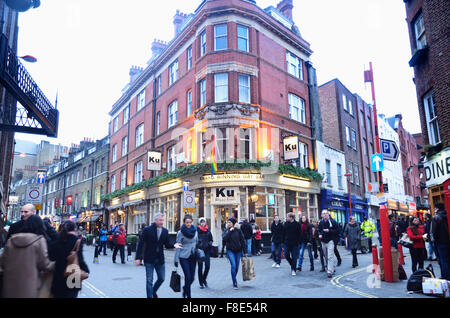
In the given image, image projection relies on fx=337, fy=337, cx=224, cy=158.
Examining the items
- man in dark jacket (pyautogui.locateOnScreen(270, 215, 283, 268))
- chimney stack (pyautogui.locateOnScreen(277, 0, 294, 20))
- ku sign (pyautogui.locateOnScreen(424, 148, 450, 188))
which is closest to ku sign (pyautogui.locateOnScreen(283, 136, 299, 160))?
man in dark jacket (pyautogui.locateOnScreen(270, 215, 283, 268))

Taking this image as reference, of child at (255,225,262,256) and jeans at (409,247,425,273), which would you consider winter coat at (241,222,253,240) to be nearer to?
child at (255,225,262,256)

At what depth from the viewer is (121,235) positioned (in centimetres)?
1541

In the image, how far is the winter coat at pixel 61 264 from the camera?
16.4 ft

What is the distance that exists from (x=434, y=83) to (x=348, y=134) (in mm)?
19436

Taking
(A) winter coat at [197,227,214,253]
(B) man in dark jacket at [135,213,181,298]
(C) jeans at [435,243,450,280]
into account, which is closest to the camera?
(B) man in dark jacket at [135,213,181,298]

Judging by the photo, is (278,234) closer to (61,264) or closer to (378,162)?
(378,162)

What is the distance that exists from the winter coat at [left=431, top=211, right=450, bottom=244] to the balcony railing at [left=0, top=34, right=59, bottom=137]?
480 inches

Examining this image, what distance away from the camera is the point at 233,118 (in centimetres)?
2045

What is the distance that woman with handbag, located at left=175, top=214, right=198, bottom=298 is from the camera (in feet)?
23.9

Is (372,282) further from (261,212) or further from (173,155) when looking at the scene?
(173,155)

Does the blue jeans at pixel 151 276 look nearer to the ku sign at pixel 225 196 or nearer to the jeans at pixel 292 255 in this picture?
the jeans at pixel 292 255

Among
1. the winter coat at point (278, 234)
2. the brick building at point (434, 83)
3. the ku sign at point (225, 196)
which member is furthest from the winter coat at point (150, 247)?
the ku sign at point (225, 196)

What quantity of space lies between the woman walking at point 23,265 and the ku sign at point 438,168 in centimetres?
1207

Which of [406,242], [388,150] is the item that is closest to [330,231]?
[406,242]
